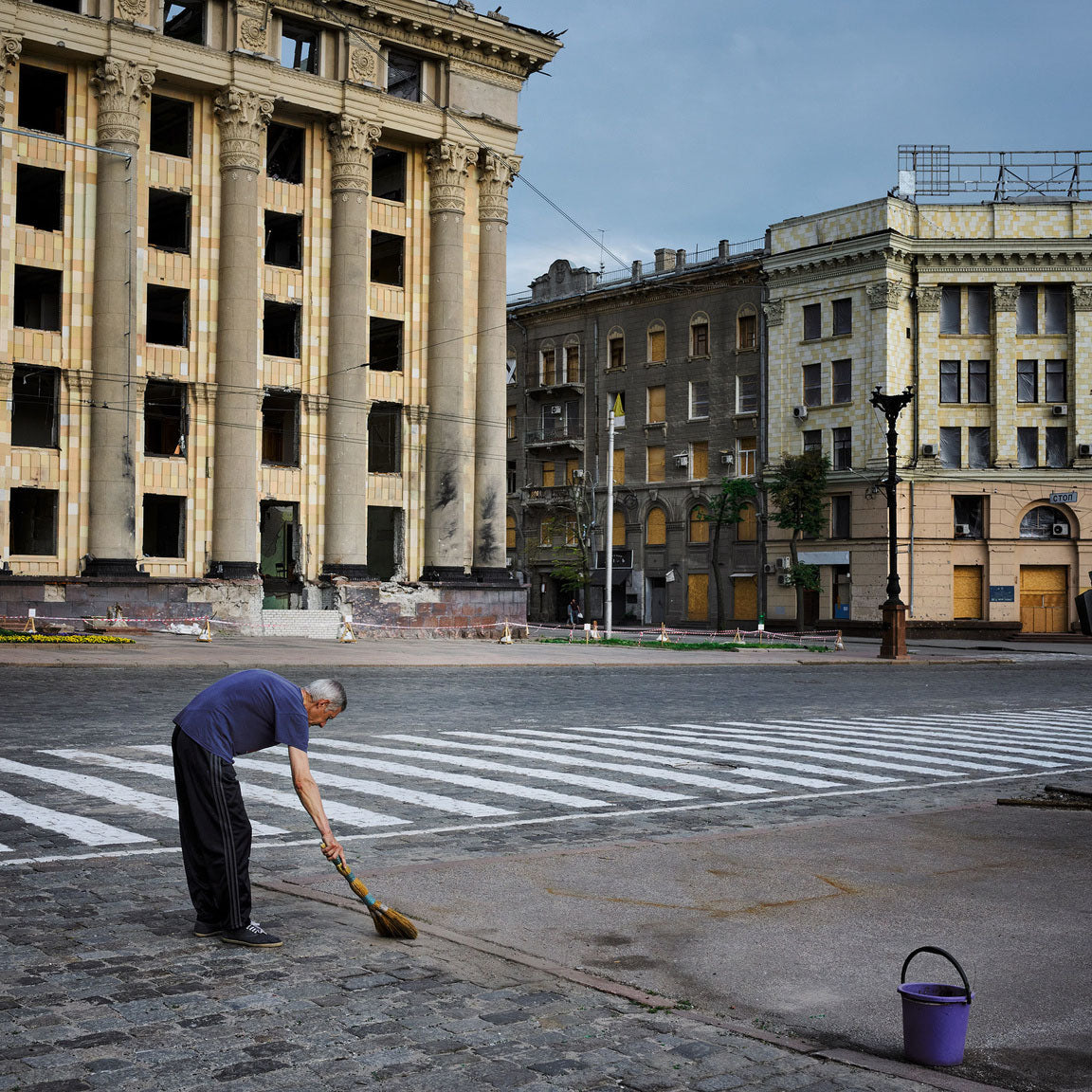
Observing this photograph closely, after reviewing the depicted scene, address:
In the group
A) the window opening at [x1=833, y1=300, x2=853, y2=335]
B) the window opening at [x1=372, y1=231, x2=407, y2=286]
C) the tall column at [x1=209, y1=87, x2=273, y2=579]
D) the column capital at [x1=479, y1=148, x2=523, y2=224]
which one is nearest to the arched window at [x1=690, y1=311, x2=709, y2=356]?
the window opening at [x1=833, y1=300, x2=853, y2=335]

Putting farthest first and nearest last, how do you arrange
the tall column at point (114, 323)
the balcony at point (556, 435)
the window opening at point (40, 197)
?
the balcony at point (556, 435) → the window opening at point (40, 197) → the tall column at point (114, 323)

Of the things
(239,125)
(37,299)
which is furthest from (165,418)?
(239,125)

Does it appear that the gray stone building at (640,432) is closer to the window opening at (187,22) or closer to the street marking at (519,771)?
the window opening at (187,22)

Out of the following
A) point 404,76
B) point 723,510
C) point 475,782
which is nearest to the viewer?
point 475,782

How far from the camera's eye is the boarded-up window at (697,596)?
67062 mm

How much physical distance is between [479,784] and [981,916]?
601cm

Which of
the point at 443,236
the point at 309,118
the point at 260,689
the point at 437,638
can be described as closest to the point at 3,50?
the point at 309,118

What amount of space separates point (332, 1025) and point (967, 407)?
59.8m

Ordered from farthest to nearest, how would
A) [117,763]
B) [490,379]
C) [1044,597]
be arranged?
1. [1044,597]
2. [490,379]
3. [117,763]

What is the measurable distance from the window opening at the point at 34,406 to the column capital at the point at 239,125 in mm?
8948

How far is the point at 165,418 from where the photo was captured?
45344 mm

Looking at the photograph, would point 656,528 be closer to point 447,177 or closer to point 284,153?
point 447,177

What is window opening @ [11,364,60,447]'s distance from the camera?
137 ft

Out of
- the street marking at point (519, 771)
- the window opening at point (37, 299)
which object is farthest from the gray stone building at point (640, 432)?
the street marking at point (519, 771)
